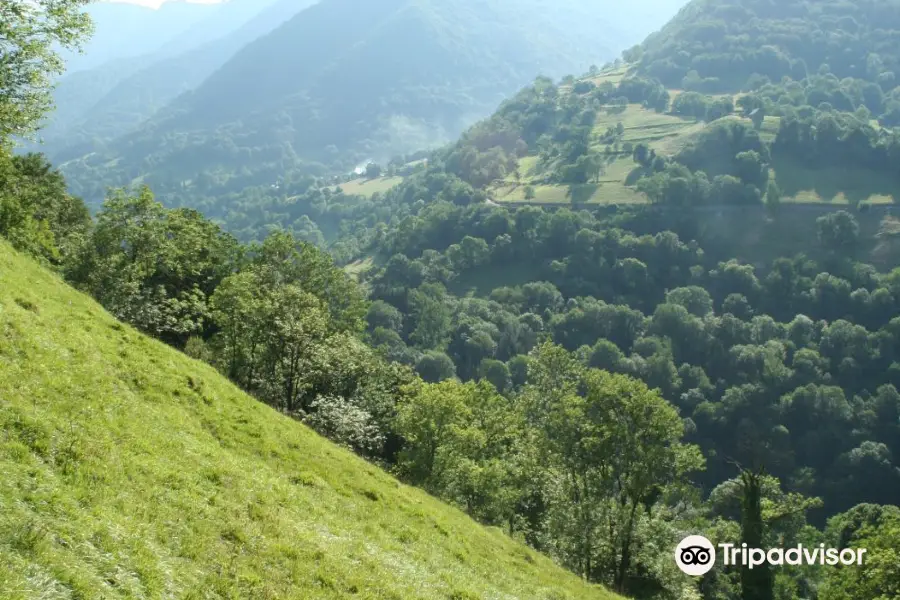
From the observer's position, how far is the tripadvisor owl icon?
3278 cm

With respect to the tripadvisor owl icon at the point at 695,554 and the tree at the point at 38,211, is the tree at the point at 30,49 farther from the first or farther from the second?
the tripadvisor owl icon at the point at 695,554

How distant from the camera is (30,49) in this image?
2783 cm

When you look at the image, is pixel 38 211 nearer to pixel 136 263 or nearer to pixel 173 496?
pixel 136 263

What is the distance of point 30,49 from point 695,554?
132ft

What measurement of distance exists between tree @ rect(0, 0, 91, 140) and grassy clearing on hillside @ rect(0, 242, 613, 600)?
6.34 m

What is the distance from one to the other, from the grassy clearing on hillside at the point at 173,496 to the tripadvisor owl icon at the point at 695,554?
257 inches

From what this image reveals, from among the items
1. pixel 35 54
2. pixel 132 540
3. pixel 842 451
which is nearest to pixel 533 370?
pixel 35 54

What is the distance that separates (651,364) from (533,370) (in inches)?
3883

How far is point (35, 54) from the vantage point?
2814cm

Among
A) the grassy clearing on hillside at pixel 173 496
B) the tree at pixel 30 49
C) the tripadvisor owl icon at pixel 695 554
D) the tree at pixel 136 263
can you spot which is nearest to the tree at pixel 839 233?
the tripadvisor owl icon at pixel 695 554

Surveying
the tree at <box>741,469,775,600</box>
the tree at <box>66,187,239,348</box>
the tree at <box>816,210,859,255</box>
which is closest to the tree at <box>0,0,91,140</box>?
the tree at <box>66,187,239,348</box>

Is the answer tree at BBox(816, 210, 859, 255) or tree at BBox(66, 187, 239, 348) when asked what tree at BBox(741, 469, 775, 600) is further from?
tree at BBox(816, 210, 859, 255)

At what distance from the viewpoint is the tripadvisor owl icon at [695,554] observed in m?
32.8

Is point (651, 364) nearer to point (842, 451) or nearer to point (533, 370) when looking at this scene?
point (842, 451)
